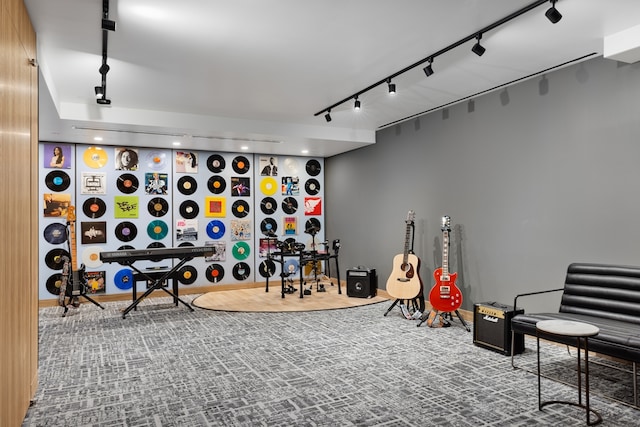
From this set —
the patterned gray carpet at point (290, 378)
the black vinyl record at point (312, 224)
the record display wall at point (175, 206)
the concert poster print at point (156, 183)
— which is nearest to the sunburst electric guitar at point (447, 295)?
the patterned gray carpet at point (290, 378)

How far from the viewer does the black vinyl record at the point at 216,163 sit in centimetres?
799

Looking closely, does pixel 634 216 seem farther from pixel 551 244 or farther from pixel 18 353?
pixel 18 353

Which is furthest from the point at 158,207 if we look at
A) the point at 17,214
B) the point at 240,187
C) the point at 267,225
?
the point at 17,214

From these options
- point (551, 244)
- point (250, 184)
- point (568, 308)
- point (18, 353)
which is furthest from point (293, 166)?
point (18, 353)

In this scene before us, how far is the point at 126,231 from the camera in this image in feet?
24.1

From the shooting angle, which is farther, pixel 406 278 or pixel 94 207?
pixel 94 207

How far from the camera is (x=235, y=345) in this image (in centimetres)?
453

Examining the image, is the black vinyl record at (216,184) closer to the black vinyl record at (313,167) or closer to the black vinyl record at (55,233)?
the black vinyl record at (313,167)

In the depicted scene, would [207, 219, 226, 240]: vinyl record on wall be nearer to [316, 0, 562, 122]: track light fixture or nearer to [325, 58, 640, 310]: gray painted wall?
[325, 58, 640, 310]: gray painted wall

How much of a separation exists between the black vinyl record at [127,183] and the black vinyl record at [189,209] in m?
0.83

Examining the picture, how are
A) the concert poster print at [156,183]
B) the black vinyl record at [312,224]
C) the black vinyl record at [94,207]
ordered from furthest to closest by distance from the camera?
1. the black vinyl record at [312,224]
2. the concert poster print at [156,183]
3. the black vinyl record at [94,207]

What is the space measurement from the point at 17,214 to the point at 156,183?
5.07 m

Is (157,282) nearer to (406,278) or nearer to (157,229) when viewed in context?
(157,229)

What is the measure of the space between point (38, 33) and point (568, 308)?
197 inches
